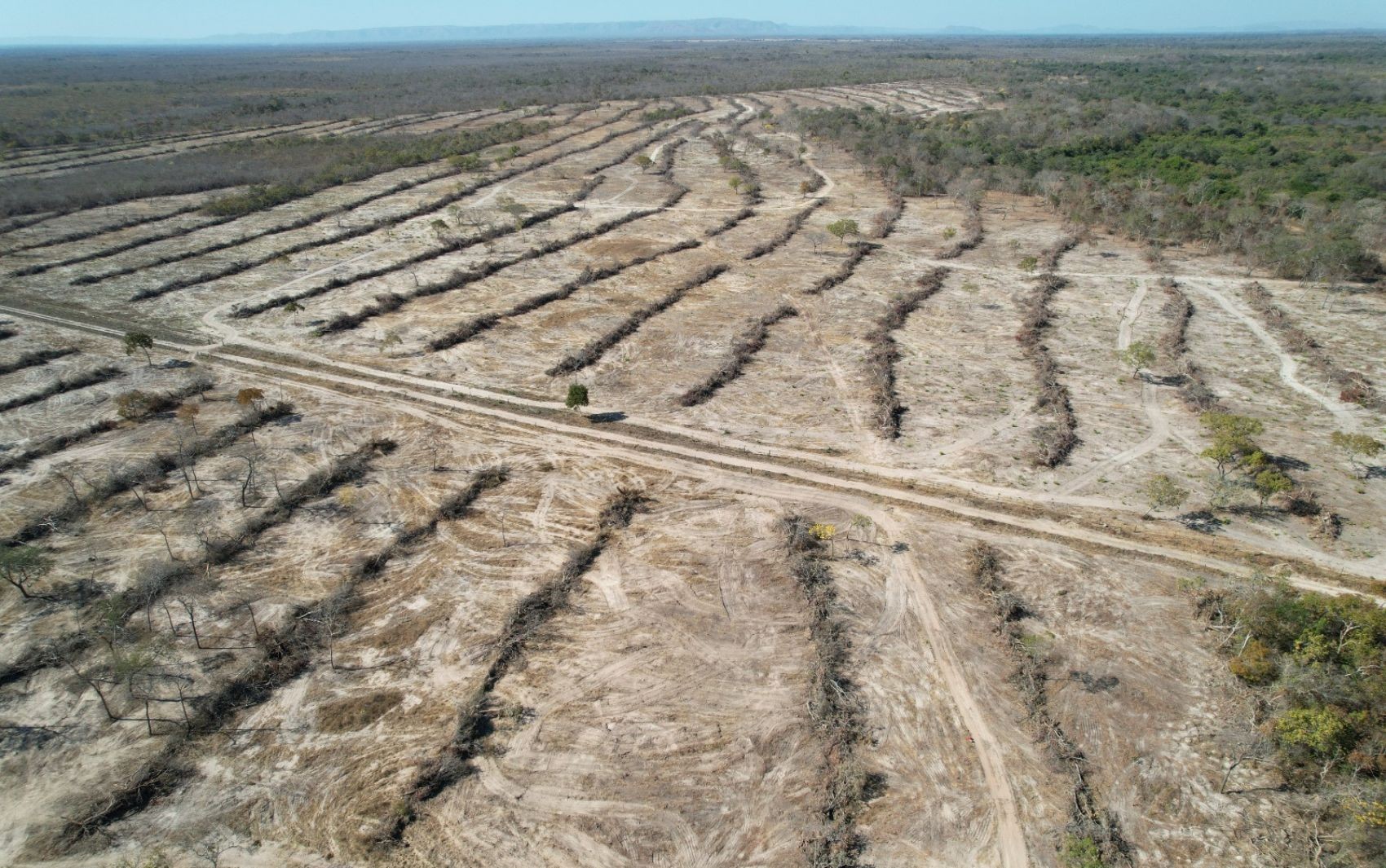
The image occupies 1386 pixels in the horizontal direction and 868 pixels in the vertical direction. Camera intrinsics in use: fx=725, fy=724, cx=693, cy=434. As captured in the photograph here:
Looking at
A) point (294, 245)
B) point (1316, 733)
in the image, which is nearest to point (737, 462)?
point (1316, 733)

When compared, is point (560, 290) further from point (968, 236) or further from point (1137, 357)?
point (968, 236)

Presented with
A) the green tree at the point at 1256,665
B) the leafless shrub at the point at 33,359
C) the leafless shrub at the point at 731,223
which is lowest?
the green tree at the point at 1256,665

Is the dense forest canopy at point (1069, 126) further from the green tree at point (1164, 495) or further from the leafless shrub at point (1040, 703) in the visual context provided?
the leafless shrub at point (1040, 703)

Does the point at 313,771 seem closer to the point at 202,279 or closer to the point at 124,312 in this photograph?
the point at 124,312

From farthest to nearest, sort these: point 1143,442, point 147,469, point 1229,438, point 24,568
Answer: point 1143,442 → point 147,469 → point 1229,438 → point 24,568

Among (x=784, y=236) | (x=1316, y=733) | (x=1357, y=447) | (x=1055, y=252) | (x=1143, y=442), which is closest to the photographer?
(x=1316, y=733)

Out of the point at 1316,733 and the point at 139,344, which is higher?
the point at 139,344

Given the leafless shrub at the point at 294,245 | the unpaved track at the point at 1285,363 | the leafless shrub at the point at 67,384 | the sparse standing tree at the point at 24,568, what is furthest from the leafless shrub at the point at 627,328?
the unpaved track at the point at 1285,363

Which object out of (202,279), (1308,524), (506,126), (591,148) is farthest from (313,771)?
(506,126)
